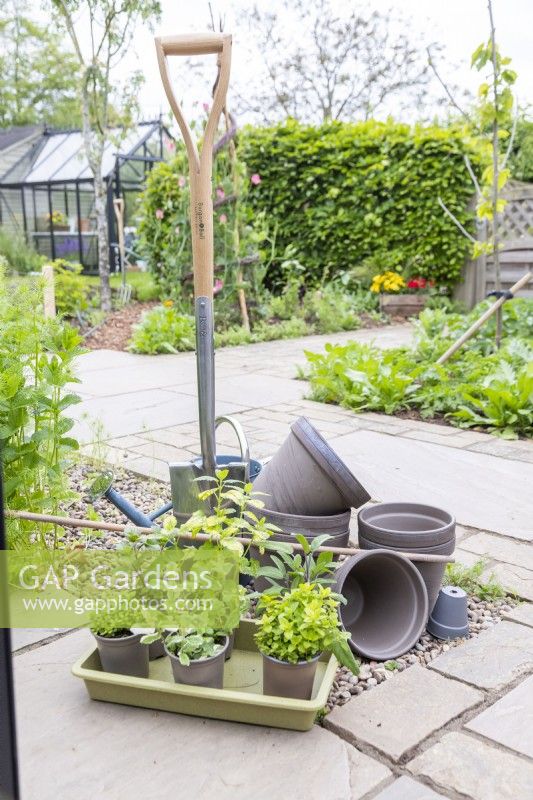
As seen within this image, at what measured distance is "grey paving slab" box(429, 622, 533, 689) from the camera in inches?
59.6

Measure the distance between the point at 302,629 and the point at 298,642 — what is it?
0.02 metres

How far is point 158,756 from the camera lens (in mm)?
1259

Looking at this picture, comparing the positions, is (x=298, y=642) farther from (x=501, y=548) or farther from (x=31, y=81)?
(x=31, y=81)

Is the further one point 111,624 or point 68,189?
point 68,189

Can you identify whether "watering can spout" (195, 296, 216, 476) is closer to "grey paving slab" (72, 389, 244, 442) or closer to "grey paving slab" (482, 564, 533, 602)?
"grey paving slab" (482, 564, 533, 602)

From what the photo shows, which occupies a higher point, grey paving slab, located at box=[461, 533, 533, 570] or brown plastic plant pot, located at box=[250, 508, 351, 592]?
brown plastic plant pot, located at box=[250, 508, 351, 592]

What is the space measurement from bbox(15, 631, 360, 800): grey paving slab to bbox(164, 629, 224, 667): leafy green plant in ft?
0.40

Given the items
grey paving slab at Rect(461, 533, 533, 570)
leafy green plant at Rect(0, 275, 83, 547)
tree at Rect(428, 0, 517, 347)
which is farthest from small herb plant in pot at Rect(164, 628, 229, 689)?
tree at Rect(428, 0, 517, 347)

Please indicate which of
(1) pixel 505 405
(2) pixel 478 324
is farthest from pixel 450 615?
(2) pixel 478 324

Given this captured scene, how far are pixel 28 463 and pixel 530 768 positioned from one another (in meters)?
1.29

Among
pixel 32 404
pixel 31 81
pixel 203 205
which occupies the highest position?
pixel 31 81

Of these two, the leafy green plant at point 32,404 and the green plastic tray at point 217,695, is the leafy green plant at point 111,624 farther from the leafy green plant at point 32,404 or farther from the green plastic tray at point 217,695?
the leafy green plant at point 32,404

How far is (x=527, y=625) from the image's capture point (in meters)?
1.73

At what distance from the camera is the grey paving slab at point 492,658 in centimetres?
151
